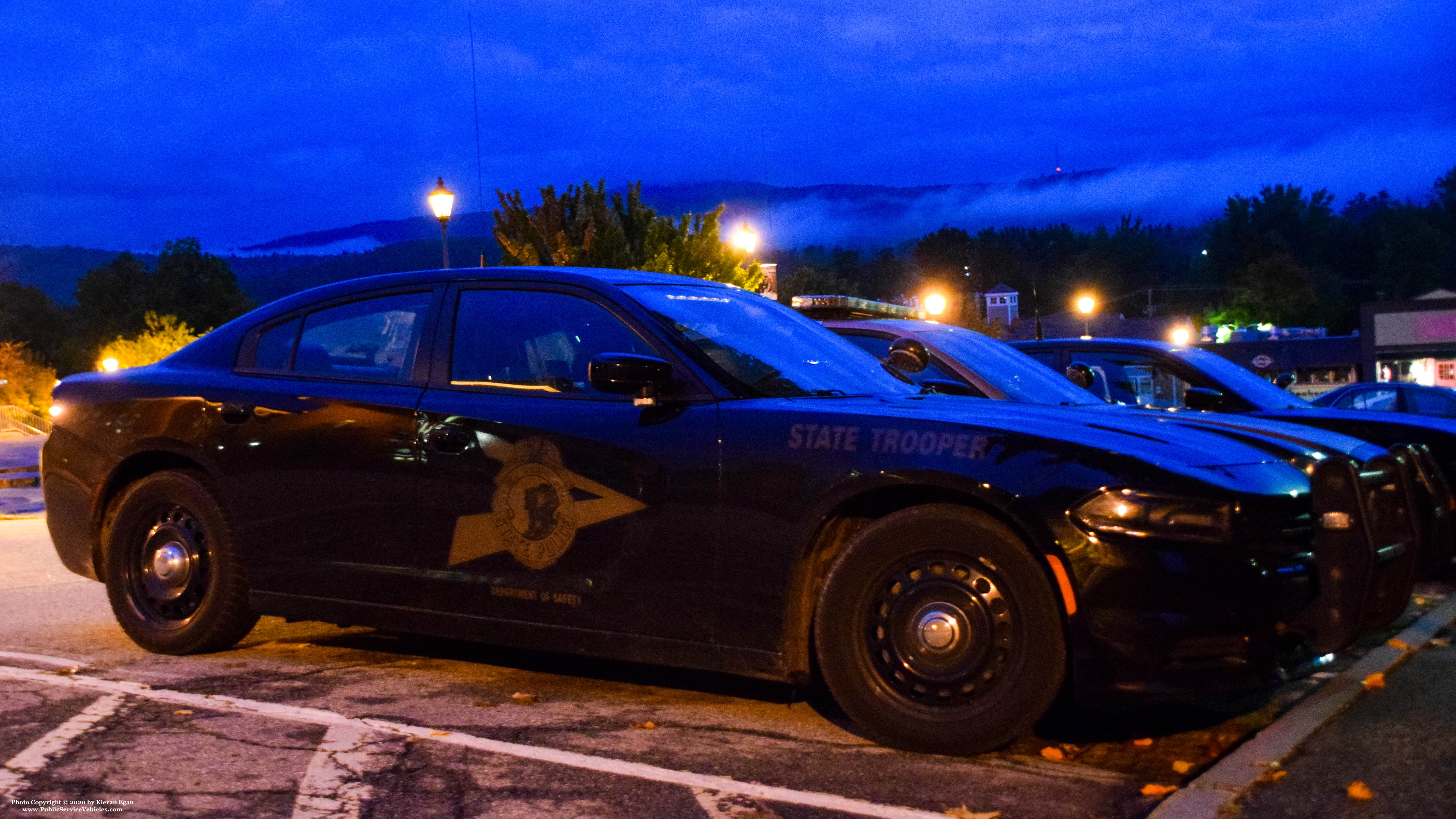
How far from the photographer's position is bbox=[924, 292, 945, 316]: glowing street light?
25.3 metres

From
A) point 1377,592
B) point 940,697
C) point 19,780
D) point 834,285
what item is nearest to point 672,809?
point 940,697

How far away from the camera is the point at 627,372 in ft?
15.2

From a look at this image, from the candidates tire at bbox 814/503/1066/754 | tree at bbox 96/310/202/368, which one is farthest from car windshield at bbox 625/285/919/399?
tree at bbox 96/310/202/368

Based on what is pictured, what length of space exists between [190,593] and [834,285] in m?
83.0

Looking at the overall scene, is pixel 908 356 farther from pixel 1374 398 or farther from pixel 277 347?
pixel 1374 398

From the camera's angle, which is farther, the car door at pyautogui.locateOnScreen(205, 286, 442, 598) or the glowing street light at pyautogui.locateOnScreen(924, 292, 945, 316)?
the glowing street light at pyautogui.locateOnScreen(924, 292, 945, 316)

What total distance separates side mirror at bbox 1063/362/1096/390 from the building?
123m

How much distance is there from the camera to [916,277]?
138000mm

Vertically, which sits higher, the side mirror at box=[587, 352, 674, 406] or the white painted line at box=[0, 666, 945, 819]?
the side mirror at box=[587, 352, 674, 406]

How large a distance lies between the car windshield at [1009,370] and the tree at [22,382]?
53.6 metres

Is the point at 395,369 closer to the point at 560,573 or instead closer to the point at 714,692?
the point at 560,573

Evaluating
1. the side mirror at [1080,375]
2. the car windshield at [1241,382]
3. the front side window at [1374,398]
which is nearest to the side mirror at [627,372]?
the side mirror at [1080,375]

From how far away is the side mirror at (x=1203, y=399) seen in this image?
25.6ft

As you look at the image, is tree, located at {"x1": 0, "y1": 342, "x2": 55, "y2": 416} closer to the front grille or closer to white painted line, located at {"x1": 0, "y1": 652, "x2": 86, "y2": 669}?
white painted line, located at {"x1": 0, "y1": 652, "x2": 86, "y2": 669}
